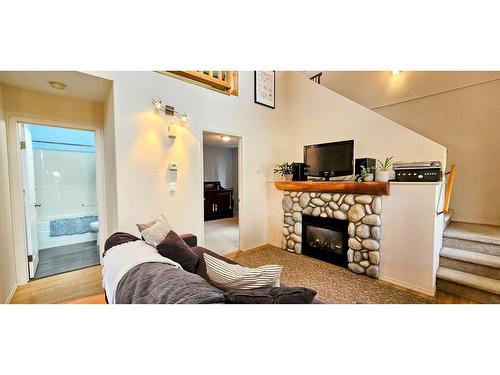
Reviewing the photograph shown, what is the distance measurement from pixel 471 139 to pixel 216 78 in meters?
3.95

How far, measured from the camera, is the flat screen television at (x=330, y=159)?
2.87m

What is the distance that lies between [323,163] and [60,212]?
4698mm

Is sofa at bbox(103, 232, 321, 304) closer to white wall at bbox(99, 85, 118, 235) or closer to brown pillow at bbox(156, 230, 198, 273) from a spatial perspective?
brown pillow at bbox(156, 230, 198, 273)

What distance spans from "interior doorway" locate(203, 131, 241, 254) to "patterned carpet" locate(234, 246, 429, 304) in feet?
2.61

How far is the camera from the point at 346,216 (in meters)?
2.83

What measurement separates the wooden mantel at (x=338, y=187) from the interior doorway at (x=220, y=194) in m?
1.06

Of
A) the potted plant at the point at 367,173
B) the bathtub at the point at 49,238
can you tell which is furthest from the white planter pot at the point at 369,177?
the bathtub at the point at 49,238

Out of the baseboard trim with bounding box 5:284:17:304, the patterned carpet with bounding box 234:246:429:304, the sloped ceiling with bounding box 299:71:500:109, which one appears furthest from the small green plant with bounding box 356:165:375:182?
the baseboard trim with bounding box 5:284:17:304

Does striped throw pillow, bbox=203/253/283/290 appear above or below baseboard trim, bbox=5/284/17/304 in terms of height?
above

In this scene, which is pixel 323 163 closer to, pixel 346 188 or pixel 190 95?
pixel 346 188

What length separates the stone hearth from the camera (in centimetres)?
254

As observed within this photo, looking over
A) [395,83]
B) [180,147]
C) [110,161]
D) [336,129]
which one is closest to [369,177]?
[336,129]

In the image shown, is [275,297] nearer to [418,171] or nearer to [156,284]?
[156,284]

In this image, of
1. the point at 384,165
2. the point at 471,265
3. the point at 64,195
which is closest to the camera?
the point at 471,265
